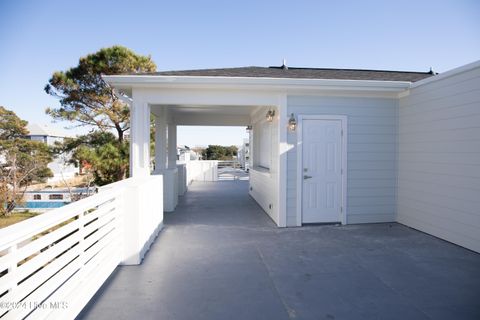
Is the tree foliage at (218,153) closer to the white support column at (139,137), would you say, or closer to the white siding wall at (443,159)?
the white support column at (139,137)

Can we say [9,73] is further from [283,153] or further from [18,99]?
[283,153]

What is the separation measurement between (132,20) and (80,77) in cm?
417

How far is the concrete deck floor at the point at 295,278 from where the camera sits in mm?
2262

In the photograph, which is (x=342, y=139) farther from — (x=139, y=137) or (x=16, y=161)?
(x=16, y=161)

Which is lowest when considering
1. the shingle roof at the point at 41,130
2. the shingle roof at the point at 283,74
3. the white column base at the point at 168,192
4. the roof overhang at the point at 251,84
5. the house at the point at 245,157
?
the white column base at the point at 168,192

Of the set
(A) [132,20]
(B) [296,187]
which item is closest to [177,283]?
(B) [296,187]

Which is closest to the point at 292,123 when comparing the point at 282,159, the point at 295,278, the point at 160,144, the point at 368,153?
the point at 282,159

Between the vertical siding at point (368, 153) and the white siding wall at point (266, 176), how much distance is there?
1.95 feet

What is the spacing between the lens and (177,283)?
2.74 m

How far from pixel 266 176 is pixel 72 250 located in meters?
4.37

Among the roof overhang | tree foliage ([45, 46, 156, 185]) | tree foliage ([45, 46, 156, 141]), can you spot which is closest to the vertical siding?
the roof overhang

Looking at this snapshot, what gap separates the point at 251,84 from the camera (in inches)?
177

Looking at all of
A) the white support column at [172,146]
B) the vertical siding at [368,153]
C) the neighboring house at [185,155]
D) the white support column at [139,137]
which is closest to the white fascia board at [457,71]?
the vertical siding at [368,153]

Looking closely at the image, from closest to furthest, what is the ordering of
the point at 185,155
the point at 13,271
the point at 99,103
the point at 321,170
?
the point at 13,271, the point at 321,170, the point at 99,103, the point at 185,155
